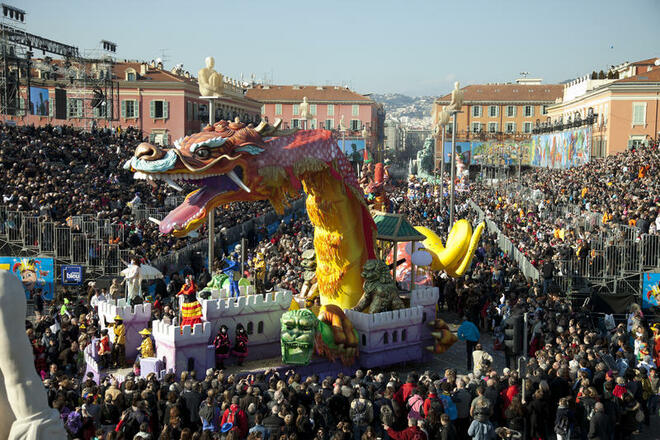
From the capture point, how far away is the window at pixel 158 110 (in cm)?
5494

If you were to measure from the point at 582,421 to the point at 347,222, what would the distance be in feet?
18.9

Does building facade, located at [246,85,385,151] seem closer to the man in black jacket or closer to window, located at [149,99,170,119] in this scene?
window, located at [149,99,170,119]

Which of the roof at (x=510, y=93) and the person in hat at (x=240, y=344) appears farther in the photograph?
the roof at (x=510, y=93)

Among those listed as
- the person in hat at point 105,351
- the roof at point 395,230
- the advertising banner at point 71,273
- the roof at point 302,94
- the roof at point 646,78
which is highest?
the roof at point 302,94

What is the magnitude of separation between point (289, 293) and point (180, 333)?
9.17ft

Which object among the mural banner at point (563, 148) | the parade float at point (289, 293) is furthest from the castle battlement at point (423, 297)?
the mural banner at point (563, 148)

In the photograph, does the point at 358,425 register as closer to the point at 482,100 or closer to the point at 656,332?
the point at 656,332

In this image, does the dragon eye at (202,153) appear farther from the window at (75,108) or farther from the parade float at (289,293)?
the window at (75,108)

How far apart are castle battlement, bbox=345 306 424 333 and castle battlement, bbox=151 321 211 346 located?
2.80 m

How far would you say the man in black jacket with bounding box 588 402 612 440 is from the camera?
30.9 ft

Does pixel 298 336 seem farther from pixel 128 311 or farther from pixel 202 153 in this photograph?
pixel 202 153

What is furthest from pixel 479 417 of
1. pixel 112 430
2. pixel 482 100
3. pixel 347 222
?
pixel 482 100

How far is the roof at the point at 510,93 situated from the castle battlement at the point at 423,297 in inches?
2644

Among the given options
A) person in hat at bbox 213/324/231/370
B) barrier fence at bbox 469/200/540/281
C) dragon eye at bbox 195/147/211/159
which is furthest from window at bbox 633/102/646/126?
dragon eye at bbox 195/147/211/159
